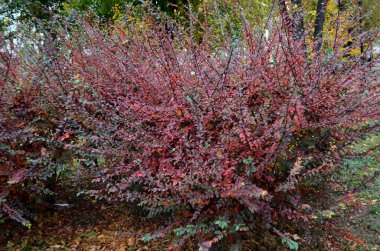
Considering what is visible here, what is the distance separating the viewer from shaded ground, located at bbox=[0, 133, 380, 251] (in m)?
2.87

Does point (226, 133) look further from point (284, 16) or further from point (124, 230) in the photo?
point (124, 230)

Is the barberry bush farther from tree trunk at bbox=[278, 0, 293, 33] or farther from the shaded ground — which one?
the shaded ground

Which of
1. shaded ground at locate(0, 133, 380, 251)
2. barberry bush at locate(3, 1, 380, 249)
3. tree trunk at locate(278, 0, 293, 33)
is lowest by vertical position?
shaded ground at locate(0, 133, 380, 251)

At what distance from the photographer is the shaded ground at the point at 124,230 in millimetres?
2871

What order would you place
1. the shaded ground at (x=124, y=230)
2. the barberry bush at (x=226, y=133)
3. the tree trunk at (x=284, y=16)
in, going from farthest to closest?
1. the shaded ground at (x=124, y=230)
2. the tree trunk at (x=284, y=16)
3. the barberry bush at (x=226, y=133)

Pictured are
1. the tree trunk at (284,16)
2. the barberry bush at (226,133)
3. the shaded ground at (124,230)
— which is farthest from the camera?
the shaded ground at (124,230)

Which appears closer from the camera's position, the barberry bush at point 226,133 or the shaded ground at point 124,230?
the barberry bush at point 226,133

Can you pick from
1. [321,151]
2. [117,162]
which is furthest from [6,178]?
[321,151]

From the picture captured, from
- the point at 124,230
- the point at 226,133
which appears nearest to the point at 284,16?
the point at 226,133

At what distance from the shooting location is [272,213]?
2398 mm

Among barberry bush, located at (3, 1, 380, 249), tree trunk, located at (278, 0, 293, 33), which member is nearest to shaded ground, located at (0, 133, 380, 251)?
barberry bush, located at (3, 1, 380, 249)

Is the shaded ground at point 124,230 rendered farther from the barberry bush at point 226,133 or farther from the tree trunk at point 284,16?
the tree trunk at point 284,16

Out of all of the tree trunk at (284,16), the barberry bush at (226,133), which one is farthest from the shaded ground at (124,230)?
the tree trunk at (284,16)

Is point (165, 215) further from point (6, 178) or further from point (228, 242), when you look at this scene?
point (6, 178)
